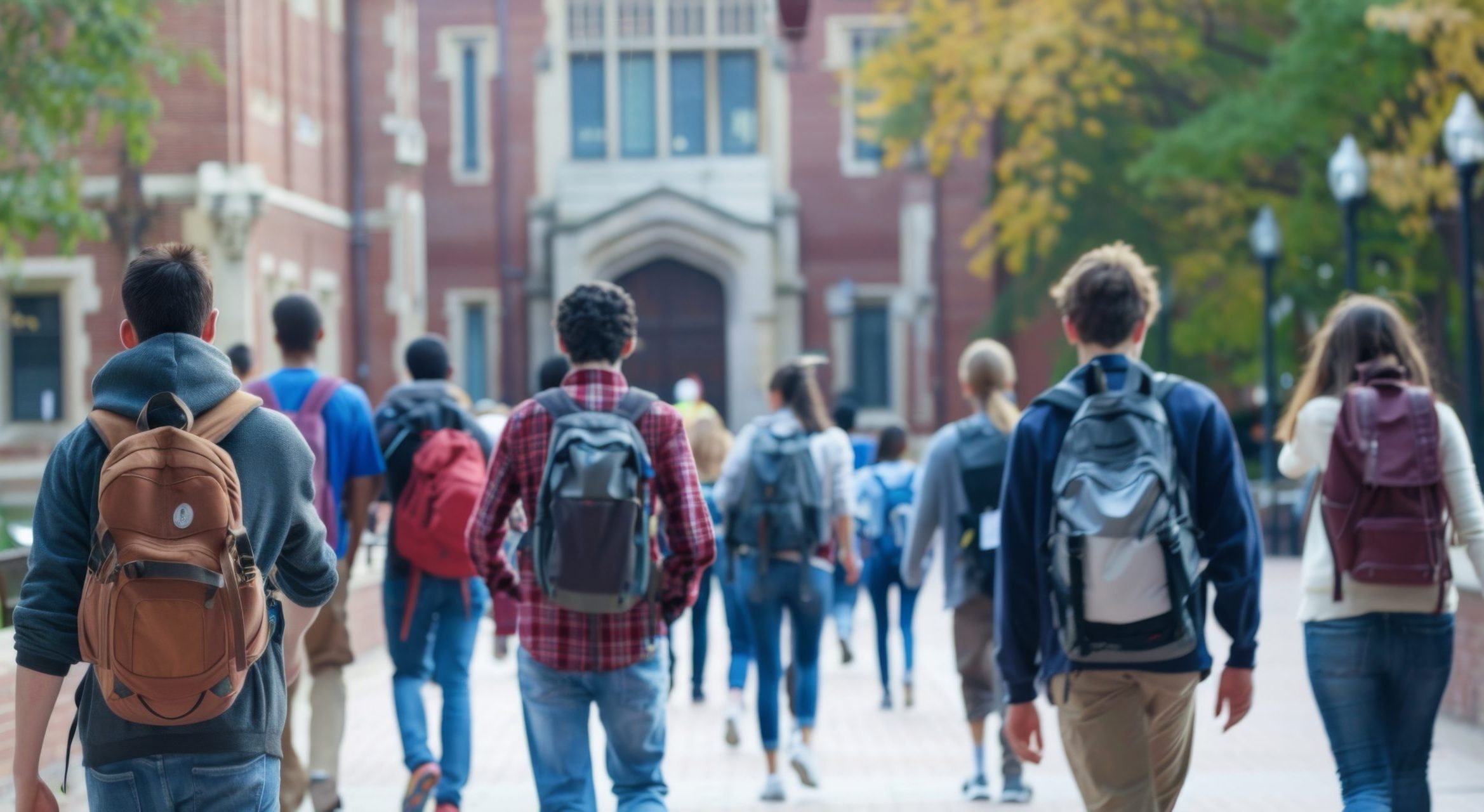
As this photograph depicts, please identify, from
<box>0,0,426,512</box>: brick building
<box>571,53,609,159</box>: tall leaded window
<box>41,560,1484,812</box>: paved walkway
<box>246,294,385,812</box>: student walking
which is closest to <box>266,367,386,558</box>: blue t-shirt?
<box>246,294,385,812</box>: student walking

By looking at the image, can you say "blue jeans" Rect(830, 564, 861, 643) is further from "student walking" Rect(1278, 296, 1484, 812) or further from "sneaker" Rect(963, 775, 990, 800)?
"student walking" Rect(1278, 296, 1484, 812)

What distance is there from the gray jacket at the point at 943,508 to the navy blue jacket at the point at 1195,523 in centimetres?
328

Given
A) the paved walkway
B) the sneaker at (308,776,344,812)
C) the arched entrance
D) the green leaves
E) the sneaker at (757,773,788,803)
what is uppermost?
the green leaves

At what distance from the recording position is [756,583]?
7.98m

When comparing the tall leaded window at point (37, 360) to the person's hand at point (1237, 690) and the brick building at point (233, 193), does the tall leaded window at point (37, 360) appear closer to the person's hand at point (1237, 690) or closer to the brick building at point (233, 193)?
the brick building at point (233, 193)

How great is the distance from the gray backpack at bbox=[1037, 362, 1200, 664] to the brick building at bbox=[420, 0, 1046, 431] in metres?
25.8

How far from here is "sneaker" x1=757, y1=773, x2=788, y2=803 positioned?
7762mm

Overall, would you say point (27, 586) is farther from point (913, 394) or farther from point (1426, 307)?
point (913, 394)

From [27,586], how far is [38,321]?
18.8m

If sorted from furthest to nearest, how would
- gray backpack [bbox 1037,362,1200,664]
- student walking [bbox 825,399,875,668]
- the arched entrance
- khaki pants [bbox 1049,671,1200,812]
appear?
the arched entrance
student walking [bbox 825,399,875,668]
khaki pants [bbox 1049,671,1200,812]
gray backpack [bbox 1037,362,1200,664]

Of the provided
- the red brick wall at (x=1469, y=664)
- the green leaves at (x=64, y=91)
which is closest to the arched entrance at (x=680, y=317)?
the green leaves at (x=64, y=91)

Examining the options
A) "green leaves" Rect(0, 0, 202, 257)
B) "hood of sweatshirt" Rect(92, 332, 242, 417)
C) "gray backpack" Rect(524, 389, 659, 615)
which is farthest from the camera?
"green leaves" Rect(0, 0, 202, 257)

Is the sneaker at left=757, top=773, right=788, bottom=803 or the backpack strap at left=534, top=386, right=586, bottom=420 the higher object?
the backpack strap at left=534, top=386, right=586, bottom=420

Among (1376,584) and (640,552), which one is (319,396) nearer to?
(640,552)
